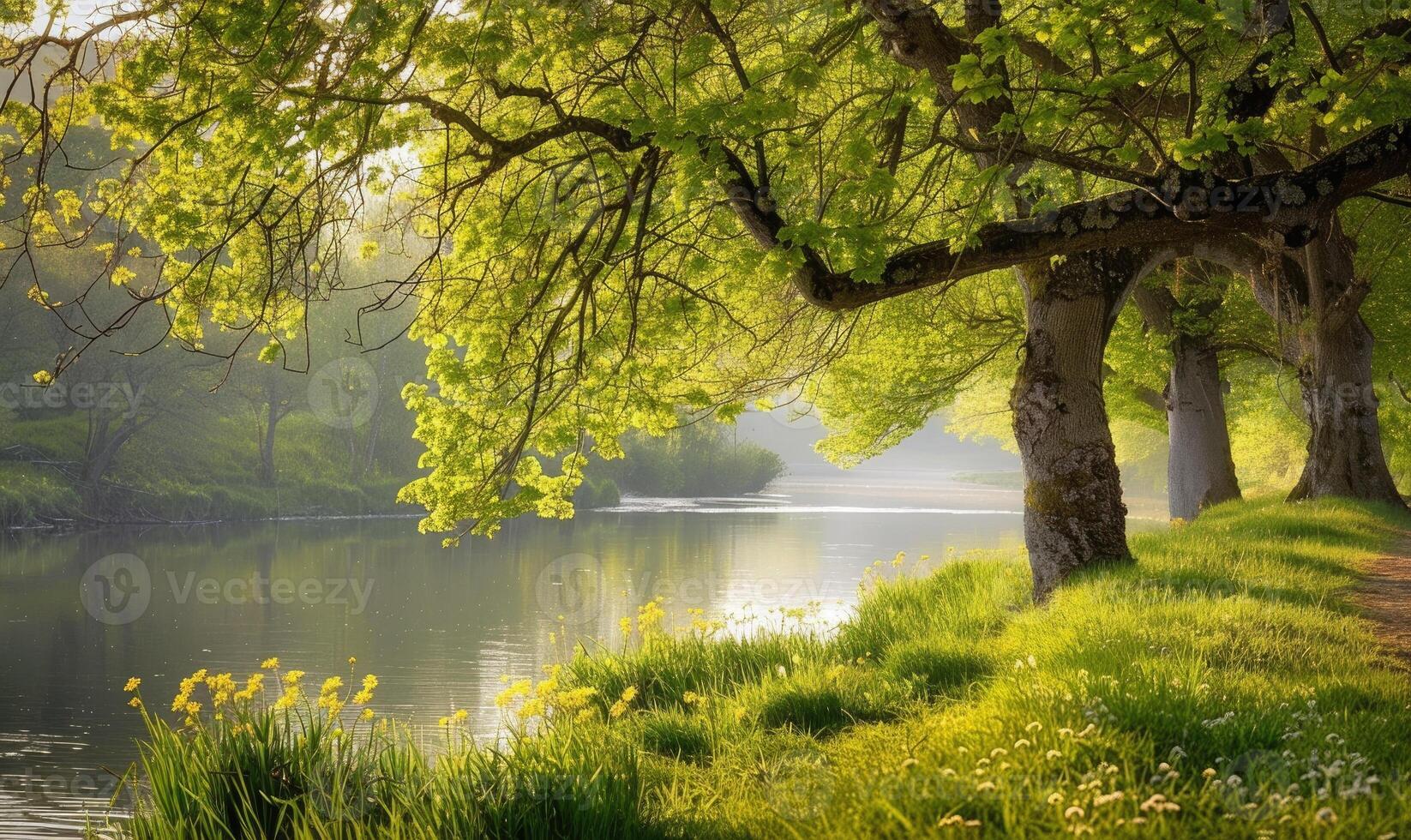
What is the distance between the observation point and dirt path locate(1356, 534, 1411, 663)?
23.8 feet

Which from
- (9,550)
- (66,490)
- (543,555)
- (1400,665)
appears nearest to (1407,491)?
(543,555)

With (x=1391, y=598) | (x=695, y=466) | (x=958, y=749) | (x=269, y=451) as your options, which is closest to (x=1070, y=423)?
(x=1391, y=598)

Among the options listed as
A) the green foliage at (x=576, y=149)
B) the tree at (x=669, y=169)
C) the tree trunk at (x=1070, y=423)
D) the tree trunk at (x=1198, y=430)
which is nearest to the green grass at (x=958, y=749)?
the tree trunk at (x=1070, y=423)

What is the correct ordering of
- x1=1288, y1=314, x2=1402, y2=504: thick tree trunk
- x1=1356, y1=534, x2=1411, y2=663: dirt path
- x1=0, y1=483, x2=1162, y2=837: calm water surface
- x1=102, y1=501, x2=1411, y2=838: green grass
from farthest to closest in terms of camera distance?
x1=1288, y1=314, x2=1402, y2=504: thick tree trunk → x1=0, y1=483, x2=1162, y2=837: calm water surface → x1=1356, y1=534, x2=1411, y2=663: dirt path → x1=102, y1=501, x2=1411, y2=838: green grass

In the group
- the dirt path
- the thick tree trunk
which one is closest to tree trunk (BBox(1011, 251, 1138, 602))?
the dirt path

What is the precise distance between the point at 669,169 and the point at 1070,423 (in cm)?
399

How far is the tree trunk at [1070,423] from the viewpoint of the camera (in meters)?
9.33

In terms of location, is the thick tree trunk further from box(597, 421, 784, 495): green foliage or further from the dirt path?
box(597, 421, 784, 495): green foliage

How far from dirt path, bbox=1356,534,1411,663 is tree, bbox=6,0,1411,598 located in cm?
202

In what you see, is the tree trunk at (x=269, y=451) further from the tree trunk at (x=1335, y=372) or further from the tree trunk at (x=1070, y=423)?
the tree trunk at (x=1070, y=423)

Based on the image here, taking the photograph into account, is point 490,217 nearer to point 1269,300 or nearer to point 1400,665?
point 1400,665

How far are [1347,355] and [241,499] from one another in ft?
119

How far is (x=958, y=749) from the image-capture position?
4359 millimetres

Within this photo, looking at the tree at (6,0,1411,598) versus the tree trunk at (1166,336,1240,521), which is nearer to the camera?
the tree at (6,0,1411,598)
